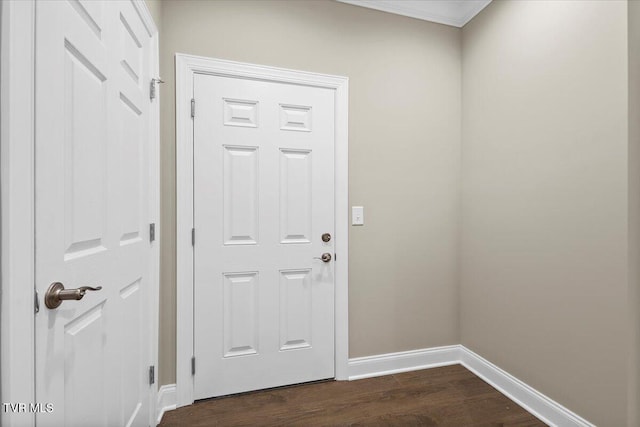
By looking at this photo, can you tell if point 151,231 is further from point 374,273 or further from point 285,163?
point 374,273

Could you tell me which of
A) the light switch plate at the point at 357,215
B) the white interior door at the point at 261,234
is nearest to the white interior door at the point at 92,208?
the white interior door at the point at 261,234

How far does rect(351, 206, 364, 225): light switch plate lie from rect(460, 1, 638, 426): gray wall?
84cm

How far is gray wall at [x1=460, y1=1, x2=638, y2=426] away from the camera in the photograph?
5.01 feet

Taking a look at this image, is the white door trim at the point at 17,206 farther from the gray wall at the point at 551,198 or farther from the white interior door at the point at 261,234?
the gray wall at the point at 551,198

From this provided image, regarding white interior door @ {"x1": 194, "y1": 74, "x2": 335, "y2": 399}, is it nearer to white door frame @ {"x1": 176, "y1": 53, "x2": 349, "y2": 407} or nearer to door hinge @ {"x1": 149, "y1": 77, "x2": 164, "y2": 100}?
white door frame @ {"x1": 176, "y1": 53, "x2": 349, "y2": 407}

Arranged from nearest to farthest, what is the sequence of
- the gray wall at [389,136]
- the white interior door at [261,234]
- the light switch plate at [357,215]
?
the white interior door at [261,234], the gray wall at [389,136], the light switch plate at [357,215]

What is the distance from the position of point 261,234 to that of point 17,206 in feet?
4.56

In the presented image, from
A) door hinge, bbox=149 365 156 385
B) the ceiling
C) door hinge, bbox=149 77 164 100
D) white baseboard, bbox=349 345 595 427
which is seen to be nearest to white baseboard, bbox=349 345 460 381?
white baseboard, bbox=349 345 595 427

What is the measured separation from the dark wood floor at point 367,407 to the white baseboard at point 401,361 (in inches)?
3.0

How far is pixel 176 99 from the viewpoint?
76.0 inches

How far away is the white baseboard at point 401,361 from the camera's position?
2285mm

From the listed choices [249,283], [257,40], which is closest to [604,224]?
[249,283]

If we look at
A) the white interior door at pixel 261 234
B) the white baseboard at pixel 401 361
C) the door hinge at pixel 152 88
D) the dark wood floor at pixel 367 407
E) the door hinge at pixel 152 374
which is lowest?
the dark wood floor at pixel 367 407

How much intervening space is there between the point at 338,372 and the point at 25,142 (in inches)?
82.5
